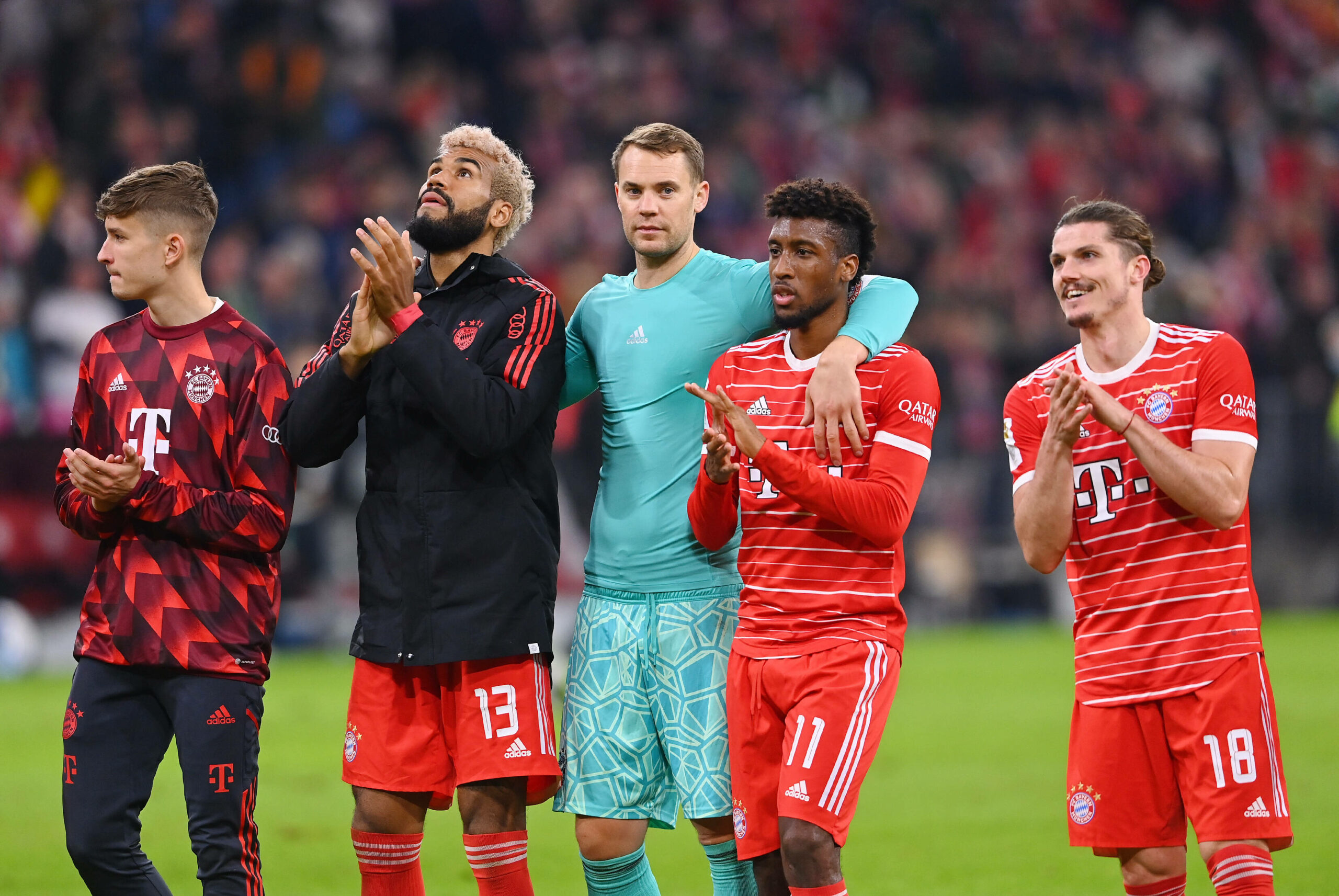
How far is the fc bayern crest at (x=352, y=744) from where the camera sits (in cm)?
466

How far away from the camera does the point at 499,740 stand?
4543 millimetres

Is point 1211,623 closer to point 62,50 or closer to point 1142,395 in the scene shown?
point 1142,395

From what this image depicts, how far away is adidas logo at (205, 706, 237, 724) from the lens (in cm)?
443

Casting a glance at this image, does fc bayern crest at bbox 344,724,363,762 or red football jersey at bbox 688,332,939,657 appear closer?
red football jersey at bbox 688,332,939,657

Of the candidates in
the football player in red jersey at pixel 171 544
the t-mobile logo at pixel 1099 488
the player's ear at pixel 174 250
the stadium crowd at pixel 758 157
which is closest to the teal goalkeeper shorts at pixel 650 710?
the football player in red jersey at pixel 171 544

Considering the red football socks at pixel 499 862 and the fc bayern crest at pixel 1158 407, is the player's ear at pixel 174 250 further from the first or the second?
the fc bayern crest at pixel 1158 407

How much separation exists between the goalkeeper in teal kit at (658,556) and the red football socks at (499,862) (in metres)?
0.25

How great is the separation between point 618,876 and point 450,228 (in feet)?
6.79

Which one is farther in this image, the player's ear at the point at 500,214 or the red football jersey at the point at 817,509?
the player's ear at the point at 500,214

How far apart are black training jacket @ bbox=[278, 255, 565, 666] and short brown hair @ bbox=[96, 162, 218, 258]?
57 centimetres

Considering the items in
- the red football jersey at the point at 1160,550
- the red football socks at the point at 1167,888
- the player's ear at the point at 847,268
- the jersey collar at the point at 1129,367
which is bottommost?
the red football socks at the point at 1167,888

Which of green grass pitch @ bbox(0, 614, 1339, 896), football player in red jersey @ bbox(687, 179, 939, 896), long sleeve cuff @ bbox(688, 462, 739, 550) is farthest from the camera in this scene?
green grass pitch @ bbox(0, 614, 1339, 896)

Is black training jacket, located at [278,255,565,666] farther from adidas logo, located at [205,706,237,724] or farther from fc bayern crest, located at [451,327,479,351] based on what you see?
adidas logo, located at [205,706,237,724]

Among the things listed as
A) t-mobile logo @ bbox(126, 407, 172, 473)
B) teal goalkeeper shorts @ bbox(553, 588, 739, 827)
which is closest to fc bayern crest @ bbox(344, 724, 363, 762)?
teal goalkeeper shorts @ bbox(553, 588, 739, 827)
